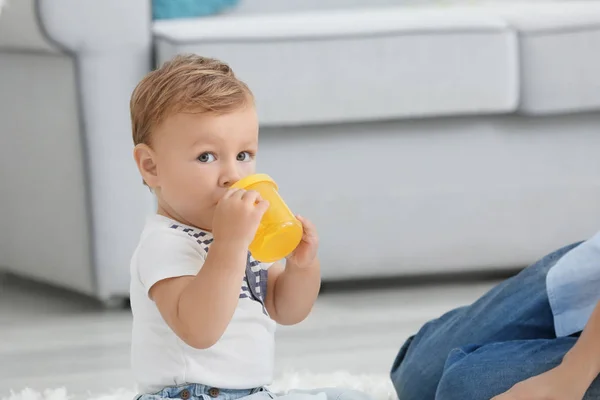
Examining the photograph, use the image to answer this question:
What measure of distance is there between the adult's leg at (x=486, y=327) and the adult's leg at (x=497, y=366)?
0.20ft

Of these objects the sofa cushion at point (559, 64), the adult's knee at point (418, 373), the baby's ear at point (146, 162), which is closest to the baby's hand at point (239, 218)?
the baby's ear at point (146, 162)

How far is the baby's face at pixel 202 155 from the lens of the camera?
3.13ft

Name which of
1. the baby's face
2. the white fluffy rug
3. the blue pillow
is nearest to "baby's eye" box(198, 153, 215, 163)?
the baby's face

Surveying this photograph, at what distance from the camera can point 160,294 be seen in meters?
0.94

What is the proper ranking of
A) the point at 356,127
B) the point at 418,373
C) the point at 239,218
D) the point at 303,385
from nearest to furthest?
the point at 239,218 < the point at 418,373 < the point at 303,385 < the point at 356,127

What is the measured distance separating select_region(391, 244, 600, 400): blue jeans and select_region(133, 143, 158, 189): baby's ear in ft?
1.24

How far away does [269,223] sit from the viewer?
94cm

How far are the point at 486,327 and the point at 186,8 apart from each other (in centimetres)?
118

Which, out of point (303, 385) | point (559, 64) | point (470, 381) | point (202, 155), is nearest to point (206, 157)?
point (202, 155)

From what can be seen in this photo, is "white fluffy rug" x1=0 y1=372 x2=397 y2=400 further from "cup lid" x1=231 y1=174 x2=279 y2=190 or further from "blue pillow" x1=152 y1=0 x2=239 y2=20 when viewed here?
"blue pillow" x1=152 y1=0 x2=239 y2=20

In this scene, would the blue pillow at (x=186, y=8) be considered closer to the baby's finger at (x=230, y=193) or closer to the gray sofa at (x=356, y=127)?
the gray sofa at (x=356, y=127)

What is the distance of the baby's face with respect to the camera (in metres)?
0.95

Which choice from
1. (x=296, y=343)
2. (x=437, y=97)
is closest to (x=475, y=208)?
(x=437, y=97)

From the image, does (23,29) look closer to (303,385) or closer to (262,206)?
(303,385)
